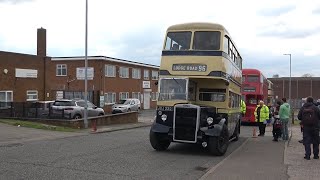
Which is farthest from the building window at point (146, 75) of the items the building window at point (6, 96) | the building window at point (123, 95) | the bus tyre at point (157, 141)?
the bus tyre at point (157, 141)

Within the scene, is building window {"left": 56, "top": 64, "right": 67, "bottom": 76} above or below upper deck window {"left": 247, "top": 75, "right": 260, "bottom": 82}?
above

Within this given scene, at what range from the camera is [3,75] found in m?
32.1

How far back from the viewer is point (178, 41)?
48.8 feet

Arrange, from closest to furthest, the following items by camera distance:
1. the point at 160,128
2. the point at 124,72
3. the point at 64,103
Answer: the point at 160,128, the point at 64,103, the point at 124,72

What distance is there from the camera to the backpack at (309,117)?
1258 centimetres

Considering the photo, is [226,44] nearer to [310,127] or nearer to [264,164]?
[310,127]

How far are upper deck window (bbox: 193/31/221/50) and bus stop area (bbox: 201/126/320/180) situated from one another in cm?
366

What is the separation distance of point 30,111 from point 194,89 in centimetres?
1601

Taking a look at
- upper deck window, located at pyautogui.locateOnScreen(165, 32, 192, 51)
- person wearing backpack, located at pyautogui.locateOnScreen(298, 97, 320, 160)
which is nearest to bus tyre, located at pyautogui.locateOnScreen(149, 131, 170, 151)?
upper deck window, located at pyautogui.locateOnScreen(165, 32, 192, 51)

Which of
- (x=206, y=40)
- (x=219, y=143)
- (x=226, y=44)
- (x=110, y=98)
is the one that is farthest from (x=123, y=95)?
(x=219, y=143)

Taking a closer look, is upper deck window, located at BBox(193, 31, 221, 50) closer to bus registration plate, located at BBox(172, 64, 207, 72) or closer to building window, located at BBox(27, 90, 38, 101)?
bus registration plate, located at BBox(172, 64, 207, 72)

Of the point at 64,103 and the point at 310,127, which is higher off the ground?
the point at 64,103

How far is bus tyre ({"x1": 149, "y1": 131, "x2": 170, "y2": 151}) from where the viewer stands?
14446 millimetres

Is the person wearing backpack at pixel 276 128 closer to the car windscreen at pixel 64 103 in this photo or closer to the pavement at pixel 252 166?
the pavement at pixel 252 166
